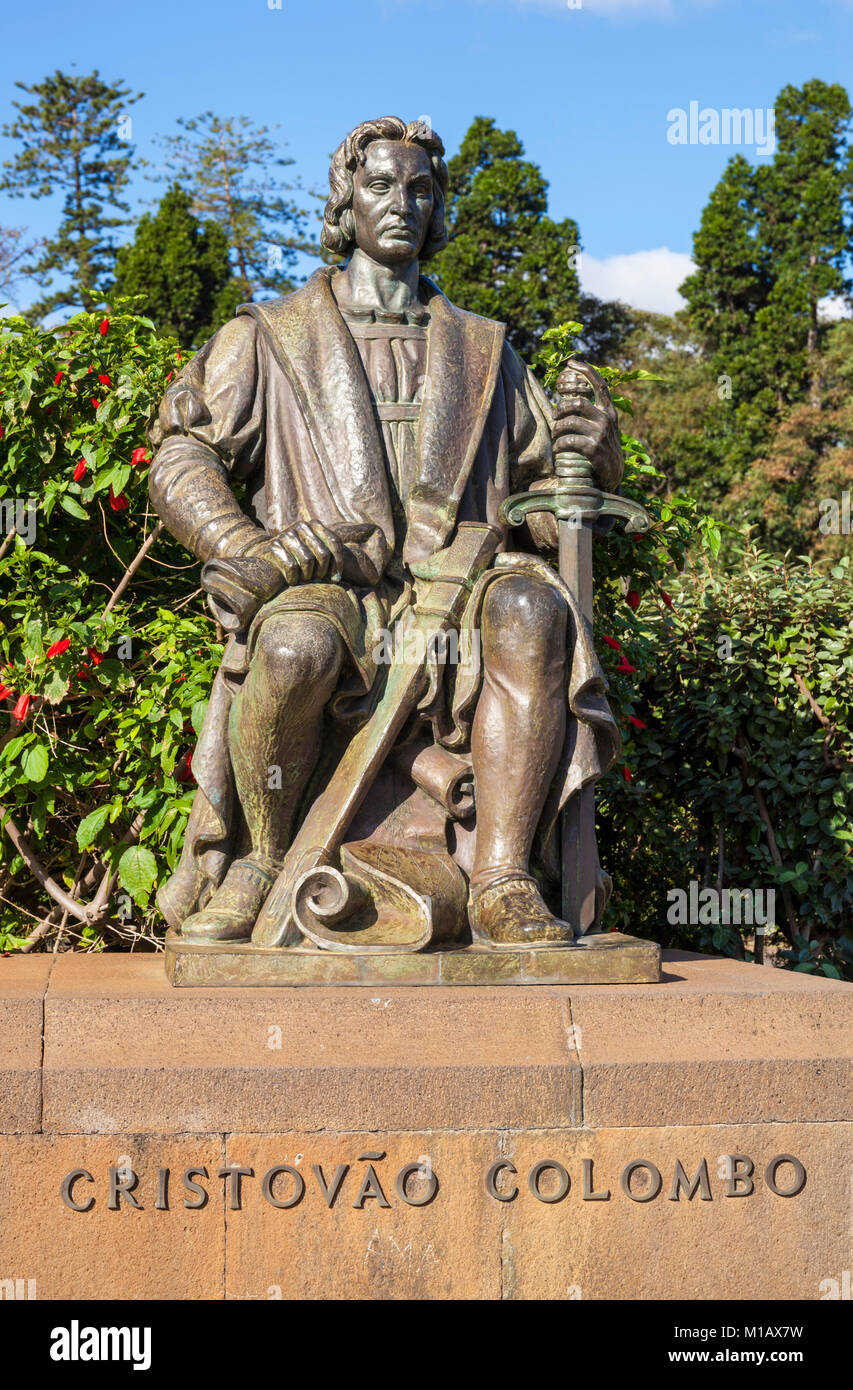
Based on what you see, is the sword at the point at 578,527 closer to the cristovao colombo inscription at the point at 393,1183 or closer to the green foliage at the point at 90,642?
the cristovao colombo inscription at the point at 393,1183

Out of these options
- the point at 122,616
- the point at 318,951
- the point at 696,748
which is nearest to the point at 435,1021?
the point at 318,951

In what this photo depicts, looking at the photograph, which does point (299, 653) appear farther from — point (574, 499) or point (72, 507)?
point (72, 507)

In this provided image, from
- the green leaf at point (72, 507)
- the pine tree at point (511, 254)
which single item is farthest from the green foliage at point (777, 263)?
the green leaf at point (72, 507)

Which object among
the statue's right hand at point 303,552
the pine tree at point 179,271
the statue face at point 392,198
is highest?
the pine tree at point 179,271

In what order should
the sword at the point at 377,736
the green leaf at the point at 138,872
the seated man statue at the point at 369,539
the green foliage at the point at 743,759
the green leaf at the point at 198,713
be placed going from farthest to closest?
the green foliage at the point at 743,759 < the green leaf at the point at 138,872 < the green leaf at the point at 198,713 < the seated man statue at the point at 369,539 < the sword at the point at 377,736

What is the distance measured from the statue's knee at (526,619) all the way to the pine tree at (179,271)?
20.5 m

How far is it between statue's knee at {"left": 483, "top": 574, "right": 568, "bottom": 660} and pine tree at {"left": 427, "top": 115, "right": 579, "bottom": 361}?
20.6 metres

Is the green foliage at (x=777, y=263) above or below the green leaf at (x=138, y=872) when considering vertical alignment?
above

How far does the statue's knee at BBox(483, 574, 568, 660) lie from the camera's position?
3.84 m

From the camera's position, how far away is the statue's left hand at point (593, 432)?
4176 millimetres

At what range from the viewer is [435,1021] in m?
3.40

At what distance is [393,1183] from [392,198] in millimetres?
2730

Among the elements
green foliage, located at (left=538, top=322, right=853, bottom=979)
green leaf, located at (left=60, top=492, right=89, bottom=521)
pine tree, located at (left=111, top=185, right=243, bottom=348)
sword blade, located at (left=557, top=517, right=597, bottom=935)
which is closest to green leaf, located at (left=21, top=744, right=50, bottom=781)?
green leaf, located at (left=60, top=492, right=89, bottom=521)

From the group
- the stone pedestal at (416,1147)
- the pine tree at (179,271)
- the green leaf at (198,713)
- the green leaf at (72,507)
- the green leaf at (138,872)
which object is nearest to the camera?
the stone pedestal at (416,1147)
